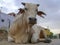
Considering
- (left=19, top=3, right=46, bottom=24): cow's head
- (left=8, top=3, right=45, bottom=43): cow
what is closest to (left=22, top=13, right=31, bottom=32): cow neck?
(left=8, top=3, right=45, bottom=43): cow

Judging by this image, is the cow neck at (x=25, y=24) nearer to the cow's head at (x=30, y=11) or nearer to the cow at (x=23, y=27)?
the cow at (x=23, y=27)

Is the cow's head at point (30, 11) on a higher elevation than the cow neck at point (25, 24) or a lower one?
higher

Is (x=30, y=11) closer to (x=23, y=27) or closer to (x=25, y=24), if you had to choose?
(x=25, y=24)

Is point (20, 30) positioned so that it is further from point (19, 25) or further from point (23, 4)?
point (23, 4)

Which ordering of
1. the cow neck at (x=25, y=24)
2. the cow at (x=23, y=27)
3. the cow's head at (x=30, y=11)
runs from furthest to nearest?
the cow neck at (x=25, y=24)
the cow at (x=23, y=27)
the cow's head at (x=30, y=11)

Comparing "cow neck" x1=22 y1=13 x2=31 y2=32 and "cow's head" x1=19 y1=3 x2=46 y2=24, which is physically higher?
"cow's head" x1=19 y1=3 x2=46 y2=24

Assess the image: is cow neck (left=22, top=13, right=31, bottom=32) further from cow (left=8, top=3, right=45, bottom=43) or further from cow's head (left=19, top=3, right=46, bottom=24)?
cow's head (left=19, top=3, right=46, bottom=24)

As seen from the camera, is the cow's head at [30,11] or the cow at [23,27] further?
the cow at [23,27]

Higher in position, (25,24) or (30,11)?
(30,11)

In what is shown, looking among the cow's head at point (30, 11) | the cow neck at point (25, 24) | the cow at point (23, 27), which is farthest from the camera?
the cow neck at point (25, 24)

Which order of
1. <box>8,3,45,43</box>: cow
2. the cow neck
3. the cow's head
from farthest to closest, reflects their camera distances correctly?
the cow neck → <box>8,3,45,43</box>: cow → the cow's head

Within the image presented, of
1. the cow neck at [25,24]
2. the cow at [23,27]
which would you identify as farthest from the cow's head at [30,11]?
the cow neck at [25,24]

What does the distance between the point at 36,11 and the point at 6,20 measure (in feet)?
A: 78.5

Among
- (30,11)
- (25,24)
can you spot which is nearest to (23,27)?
(25,24)
